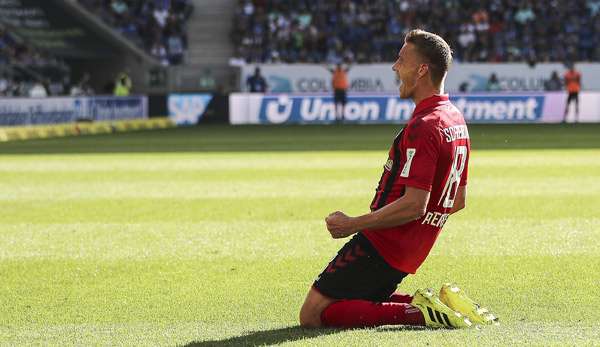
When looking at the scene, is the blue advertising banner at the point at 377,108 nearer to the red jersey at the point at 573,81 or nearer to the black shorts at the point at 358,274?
the red jersey at the point at 573,81

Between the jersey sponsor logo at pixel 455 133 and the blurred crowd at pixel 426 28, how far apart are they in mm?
37148

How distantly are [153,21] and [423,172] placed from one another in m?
41.1

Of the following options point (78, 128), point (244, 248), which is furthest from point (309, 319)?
point (78, 128)

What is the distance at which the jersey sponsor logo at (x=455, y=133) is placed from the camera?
5953 mm

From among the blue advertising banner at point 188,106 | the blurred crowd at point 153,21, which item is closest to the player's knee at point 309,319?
the blue advertising banner at point 188,106

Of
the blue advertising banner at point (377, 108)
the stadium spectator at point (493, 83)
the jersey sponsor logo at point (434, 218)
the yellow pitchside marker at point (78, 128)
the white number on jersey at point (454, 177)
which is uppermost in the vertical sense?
the white number on jersey at point (454, 177)

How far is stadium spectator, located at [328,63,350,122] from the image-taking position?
34688 millimetres

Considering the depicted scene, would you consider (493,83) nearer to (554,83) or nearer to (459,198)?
(554,83)

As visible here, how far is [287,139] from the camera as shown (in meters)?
27.6

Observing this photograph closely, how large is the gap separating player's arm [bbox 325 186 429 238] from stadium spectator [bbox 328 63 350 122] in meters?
28.6

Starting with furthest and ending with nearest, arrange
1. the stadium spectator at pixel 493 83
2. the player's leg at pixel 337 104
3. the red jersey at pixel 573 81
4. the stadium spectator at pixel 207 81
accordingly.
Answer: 1. the stadium spectator at pixel 207 81
2. the stadium spectator at pixel 493 83
3. the player's leg at pixel 337 104
4. the red jersey at pixel 573 81

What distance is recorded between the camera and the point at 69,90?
41125 mm

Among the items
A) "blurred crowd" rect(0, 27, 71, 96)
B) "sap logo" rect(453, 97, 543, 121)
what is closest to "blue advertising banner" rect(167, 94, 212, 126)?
"blurred crowd" rect(0, 27, 71, 96)

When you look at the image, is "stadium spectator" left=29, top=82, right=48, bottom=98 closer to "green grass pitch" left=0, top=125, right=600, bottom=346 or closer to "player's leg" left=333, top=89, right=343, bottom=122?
"player's leg" left=333, top=89, right=343, bottom=122
